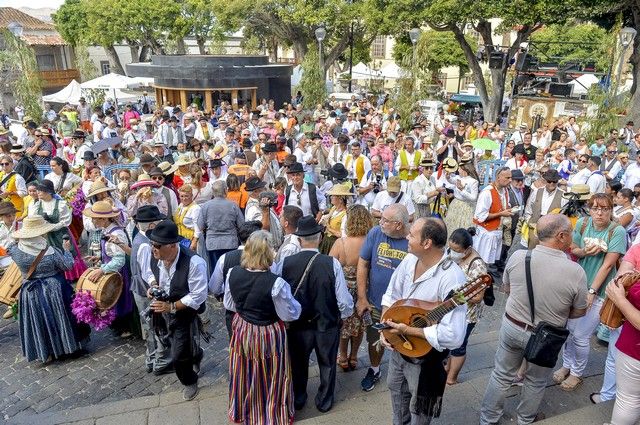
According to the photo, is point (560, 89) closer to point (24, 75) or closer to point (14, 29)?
point (24, 75)

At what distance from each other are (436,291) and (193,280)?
2.20 metres

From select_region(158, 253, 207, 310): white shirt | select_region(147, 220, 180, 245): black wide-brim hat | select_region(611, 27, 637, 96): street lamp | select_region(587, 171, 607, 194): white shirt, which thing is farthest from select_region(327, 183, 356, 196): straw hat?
select_region(611, 27, 637, 96): street lamp

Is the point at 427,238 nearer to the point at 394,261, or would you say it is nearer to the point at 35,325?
the point at 394,261

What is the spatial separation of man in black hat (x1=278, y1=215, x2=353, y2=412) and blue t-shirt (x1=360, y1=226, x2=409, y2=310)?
352mm

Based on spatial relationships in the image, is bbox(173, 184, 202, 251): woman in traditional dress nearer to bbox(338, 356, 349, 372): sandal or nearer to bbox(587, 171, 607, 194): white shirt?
bbox(338, 356, 349, 372): sandal

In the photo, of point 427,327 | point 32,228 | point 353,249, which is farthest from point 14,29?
point 427,327

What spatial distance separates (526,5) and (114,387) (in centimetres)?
2145

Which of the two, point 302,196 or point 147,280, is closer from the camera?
point 147,280

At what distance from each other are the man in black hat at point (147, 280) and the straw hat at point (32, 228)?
95cm

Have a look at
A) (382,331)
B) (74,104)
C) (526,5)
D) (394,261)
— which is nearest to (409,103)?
(526,5)

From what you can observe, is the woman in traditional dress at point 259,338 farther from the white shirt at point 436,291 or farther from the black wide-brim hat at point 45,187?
the black wide-brim hat at point 45,187

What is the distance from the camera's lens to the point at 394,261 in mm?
4266

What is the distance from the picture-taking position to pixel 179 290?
14.4ft

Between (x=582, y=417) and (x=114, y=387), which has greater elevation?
(x=582, y=417)
